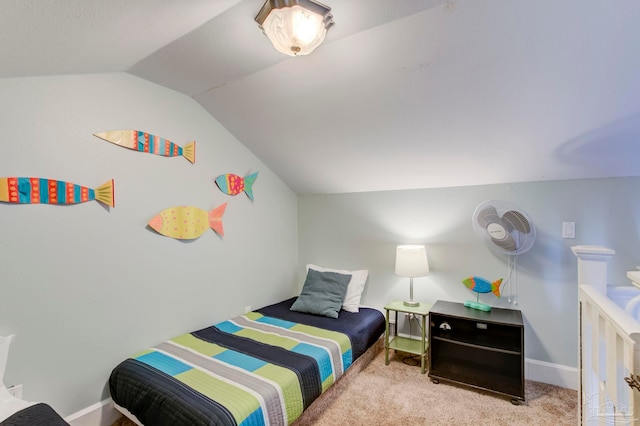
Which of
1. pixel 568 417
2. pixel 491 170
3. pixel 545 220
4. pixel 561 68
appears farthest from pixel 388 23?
pixel 568 417

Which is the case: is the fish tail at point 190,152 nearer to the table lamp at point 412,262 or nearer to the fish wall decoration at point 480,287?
the table lamp at point 412,262

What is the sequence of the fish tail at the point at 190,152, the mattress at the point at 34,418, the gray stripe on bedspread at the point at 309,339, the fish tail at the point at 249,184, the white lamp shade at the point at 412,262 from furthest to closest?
1. the fish tail at the point at 249,184
2. the white lamp shade at the point at 412,262
3. the fish tail at the point at 190,152
4. the gray stripe on bedspread at the point at 309,339
5. the mattress at the point at 34,418

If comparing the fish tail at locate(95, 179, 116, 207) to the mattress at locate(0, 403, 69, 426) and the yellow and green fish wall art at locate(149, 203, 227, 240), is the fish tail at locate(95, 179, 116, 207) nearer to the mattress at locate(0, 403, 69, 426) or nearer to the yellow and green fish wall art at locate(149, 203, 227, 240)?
the yellow and green fish wall art at locate(149, 203, 227, 240)

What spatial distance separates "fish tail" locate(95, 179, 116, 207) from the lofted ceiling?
65 cm

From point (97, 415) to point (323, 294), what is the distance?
5.94ft

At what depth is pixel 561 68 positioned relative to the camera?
156cm

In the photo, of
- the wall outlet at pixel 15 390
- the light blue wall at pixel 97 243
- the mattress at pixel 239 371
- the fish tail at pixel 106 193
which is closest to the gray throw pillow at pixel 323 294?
the mattress at pixel 239 371

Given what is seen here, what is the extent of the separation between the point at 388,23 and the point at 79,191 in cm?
195

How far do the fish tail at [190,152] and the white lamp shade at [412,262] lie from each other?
1.91 metres

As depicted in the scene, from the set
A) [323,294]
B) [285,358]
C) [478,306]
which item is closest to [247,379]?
[285,358]

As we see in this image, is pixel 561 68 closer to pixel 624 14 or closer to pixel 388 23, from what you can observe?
pixel 624 14

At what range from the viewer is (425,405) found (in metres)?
2.05

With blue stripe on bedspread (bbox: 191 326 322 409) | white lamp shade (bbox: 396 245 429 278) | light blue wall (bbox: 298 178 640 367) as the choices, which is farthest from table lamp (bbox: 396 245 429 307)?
blue stripe on bedspread (bbox: 191 326 322 409)

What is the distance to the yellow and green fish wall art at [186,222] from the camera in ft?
7.16
